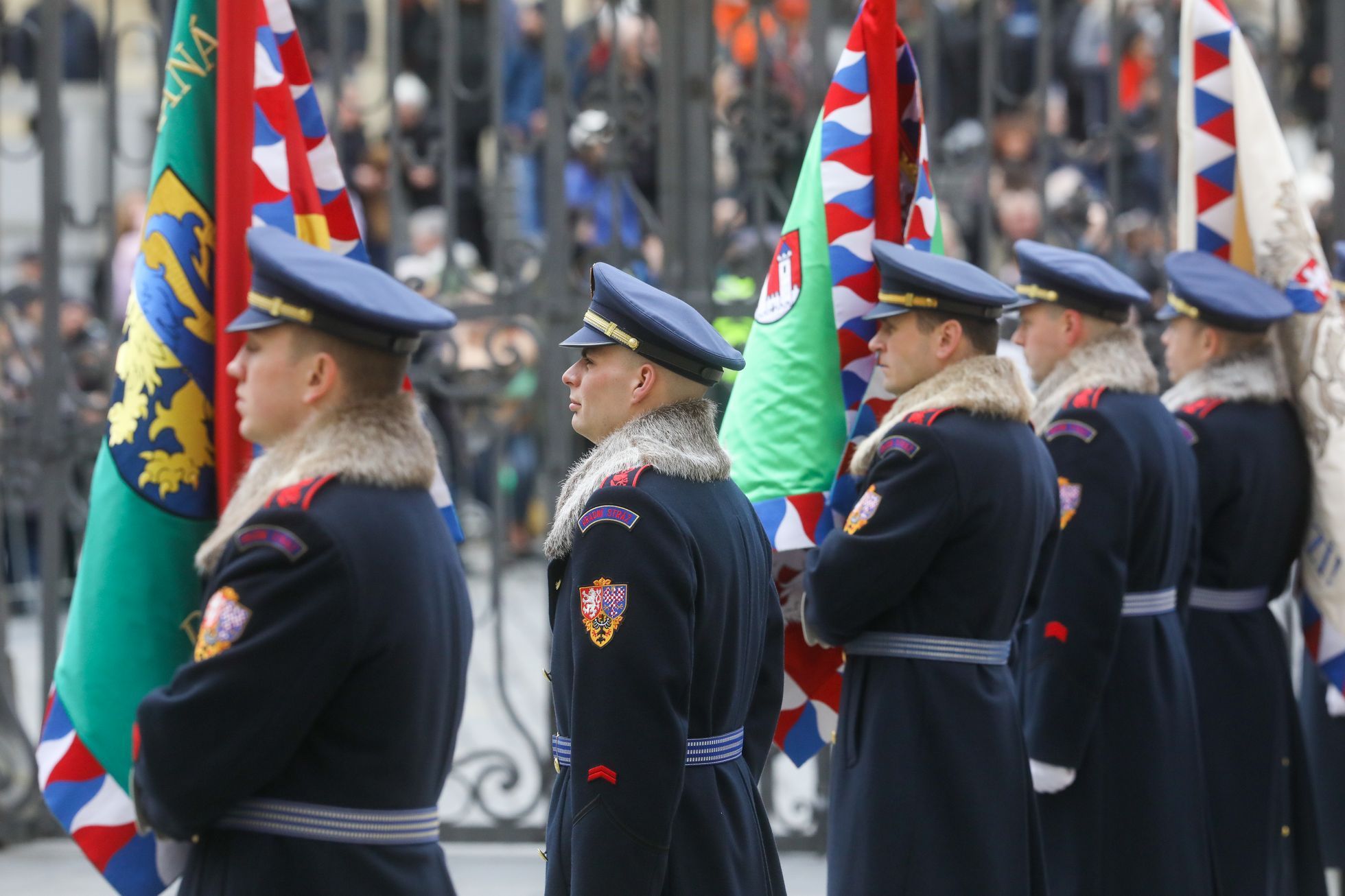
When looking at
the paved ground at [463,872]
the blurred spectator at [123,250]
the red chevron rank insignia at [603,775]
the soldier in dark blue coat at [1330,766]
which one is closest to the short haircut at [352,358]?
the red chevron rank insignia at [603,775]

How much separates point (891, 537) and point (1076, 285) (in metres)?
1.18

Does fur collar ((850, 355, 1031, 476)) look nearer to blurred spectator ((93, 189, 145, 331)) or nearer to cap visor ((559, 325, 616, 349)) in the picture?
cap visor ((559, 325, 616, 349))

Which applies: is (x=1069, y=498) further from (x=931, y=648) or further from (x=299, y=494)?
(x=299, y=494)

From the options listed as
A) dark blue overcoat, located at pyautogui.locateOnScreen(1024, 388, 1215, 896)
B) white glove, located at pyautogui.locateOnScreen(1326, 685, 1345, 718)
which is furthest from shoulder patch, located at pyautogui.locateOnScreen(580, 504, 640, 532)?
white glove, located at pyautogui.locateOnScreen(1326, 685, 1345, 718)

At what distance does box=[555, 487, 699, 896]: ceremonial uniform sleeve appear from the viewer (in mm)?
2590

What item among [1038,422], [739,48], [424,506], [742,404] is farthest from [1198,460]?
[739,48]

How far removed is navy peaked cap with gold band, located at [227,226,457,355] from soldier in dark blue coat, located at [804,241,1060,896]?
4.11ft

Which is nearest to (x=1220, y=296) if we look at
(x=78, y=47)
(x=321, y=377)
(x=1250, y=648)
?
(x=1250, y=648)

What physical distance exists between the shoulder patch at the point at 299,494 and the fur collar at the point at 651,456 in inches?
20.2

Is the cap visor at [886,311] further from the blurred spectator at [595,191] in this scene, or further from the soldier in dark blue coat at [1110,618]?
the blurred spectator at [595,191]

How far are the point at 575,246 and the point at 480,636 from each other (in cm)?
353

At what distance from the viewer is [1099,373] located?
425cm

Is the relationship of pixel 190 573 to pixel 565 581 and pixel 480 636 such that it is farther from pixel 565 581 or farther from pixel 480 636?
pixel 480 636

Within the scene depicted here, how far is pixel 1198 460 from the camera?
4.57m
